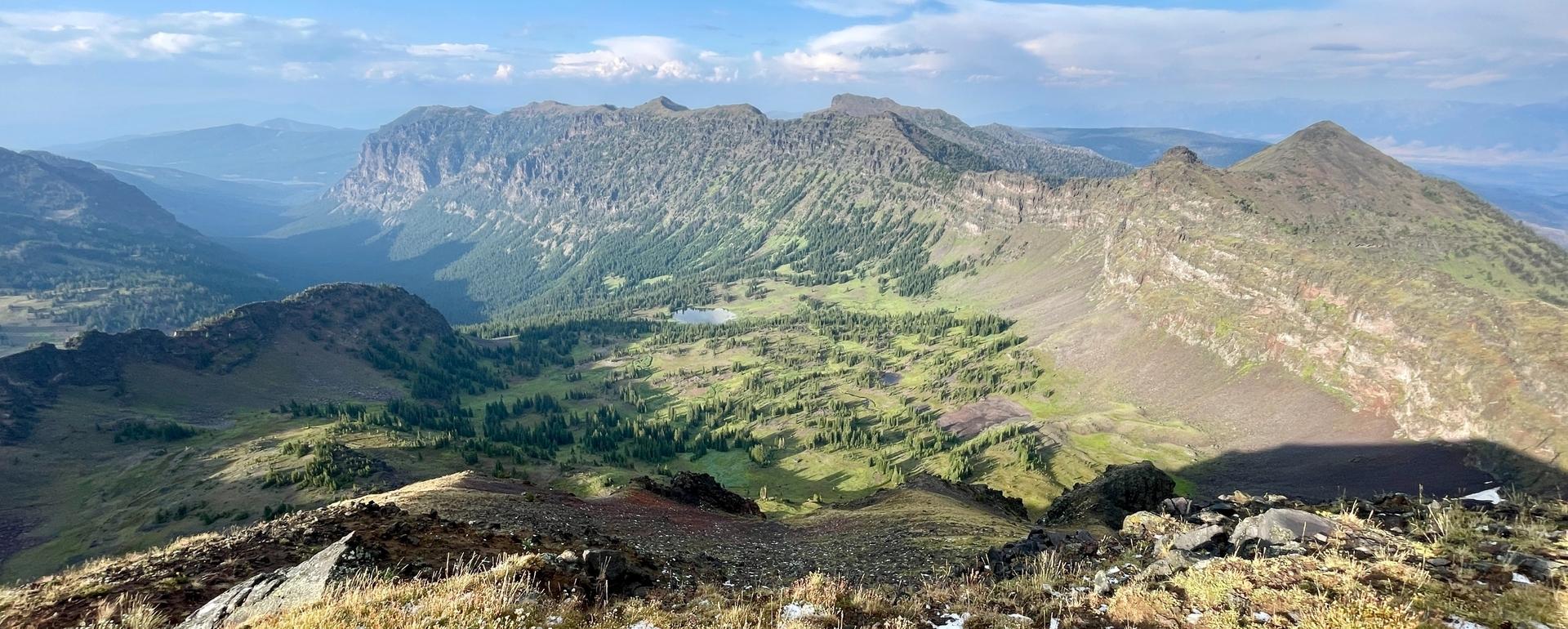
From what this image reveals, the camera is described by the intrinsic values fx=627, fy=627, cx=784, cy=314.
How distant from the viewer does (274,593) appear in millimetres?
15008

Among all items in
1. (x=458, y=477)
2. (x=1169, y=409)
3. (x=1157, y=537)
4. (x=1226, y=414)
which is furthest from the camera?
(x=1169, y=409)

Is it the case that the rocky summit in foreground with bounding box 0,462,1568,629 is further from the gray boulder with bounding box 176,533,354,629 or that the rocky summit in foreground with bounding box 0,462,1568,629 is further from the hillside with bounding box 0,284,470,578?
the hillside with bounding box 0,284,470,578

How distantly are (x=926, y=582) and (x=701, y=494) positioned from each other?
127 feet

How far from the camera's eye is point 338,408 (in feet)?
516

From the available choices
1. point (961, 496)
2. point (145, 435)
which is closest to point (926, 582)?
point (961, 496)

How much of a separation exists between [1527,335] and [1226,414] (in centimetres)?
4794

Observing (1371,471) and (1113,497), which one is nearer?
(1113,497)

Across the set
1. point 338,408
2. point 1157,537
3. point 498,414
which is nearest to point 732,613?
point 1157,537

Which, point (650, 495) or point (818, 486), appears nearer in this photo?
point (650, 495)

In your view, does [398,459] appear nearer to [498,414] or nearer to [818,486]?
[818,486]

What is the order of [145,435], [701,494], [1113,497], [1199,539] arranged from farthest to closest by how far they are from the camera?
1. [145,435]
2. [1113,497]
3. [701,494]
4. [1199,539]

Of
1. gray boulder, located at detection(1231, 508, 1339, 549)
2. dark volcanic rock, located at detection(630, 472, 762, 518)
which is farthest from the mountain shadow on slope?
gray boulder, located at detection(1231, 508, 1339, 549)

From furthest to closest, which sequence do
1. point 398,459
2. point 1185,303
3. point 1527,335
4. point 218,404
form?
point 1185,303
point 218,404
point 1527,335
point 398,459

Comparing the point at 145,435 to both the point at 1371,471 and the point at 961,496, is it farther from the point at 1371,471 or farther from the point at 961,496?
the point at 1371,471
